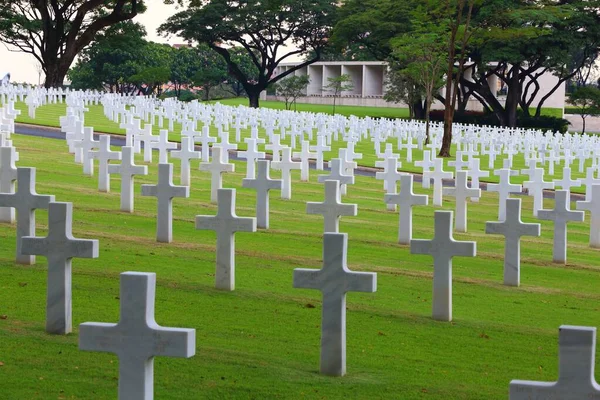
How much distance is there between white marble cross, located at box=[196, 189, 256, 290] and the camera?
9328mm

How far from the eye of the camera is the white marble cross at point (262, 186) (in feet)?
44.4

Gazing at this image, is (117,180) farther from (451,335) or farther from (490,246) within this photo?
(451,335)

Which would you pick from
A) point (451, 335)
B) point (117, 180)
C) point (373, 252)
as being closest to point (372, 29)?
point (117, 180)

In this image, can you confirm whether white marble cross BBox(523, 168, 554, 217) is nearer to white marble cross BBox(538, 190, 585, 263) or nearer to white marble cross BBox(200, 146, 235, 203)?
white marble cross BBox(538, 190, 585, 263)

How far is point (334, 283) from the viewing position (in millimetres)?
6945

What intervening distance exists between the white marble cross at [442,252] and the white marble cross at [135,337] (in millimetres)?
3829

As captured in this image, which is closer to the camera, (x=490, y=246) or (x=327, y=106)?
(x=490, y=246)

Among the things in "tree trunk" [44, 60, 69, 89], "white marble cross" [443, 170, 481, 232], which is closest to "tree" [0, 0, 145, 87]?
"tree trunk" [44, 60, 69, 89]

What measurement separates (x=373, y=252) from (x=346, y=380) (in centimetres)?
602

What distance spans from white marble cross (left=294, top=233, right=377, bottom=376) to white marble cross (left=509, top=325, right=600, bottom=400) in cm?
213

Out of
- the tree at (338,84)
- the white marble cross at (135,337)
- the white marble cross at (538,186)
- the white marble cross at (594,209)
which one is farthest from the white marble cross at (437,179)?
the tree at (338,84)

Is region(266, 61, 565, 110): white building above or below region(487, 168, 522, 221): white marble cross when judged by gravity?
above

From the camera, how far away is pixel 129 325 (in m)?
5.57

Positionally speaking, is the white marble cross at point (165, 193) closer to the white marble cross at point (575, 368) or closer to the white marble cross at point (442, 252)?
the white marble cross at point (442, 252)
